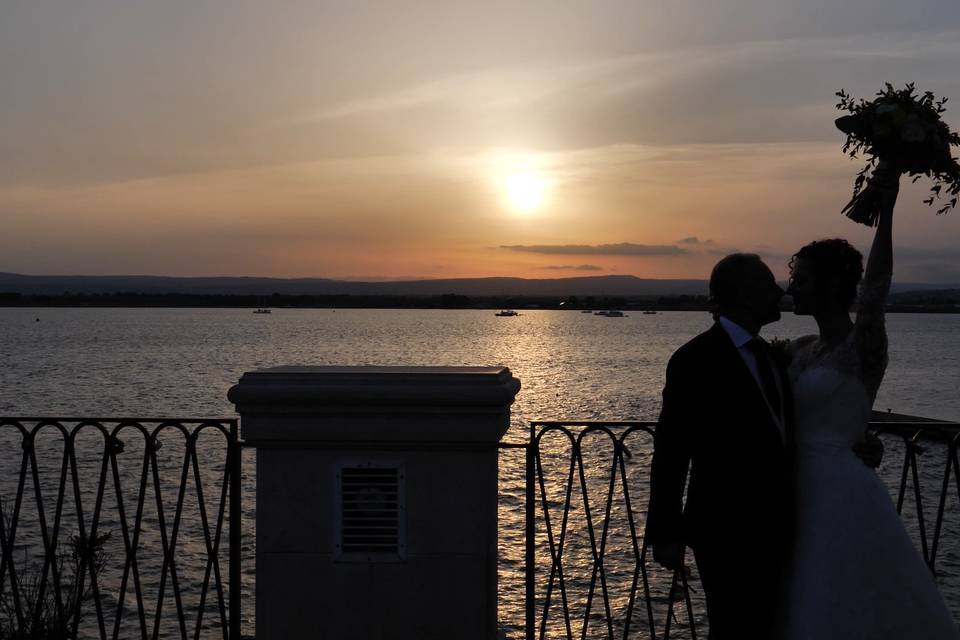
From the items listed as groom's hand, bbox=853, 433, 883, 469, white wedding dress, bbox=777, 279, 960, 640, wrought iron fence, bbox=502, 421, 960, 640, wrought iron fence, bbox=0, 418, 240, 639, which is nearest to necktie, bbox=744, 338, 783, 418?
white wedding dress, bbox=777, 279, 960, 640

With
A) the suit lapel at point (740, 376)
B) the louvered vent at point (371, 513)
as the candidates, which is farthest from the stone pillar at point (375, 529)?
the suit lapel at point (740, 376)

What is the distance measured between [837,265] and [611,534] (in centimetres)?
1737

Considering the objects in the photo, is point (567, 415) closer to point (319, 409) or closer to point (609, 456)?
point (609, 456)

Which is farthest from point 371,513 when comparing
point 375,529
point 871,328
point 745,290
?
point 871,328

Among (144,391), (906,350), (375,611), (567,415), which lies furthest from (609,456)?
(906,350)

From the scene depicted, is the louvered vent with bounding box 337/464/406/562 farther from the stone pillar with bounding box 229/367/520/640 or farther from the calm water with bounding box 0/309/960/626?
the calm water with bounding box 0/309/960/626

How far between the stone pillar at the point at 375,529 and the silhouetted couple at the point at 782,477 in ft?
2.92

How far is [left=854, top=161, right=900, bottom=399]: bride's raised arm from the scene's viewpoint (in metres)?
3.42

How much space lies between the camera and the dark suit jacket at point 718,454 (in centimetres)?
340

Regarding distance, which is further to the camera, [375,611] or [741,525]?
[375,611]

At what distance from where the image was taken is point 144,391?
5162 cm

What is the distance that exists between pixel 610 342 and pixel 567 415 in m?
82.4

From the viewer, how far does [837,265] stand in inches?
139

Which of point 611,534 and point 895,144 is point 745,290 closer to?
point 895,144
